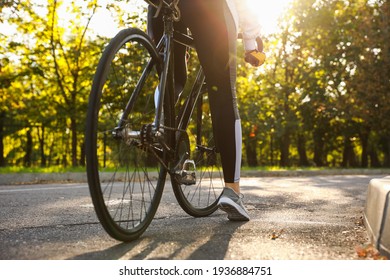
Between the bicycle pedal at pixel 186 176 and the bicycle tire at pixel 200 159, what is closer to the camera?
the bicycle pedal at pixel 186 176

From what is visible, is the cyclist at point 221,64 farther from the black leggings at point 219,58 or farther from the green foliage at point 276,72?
the green foliage at point 276,72

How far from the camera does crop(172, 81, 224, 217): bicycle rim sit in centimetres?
352

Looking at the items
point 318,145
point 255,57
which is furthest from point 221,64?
point 318,145

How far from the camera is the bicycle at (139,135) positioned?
2.37 meters

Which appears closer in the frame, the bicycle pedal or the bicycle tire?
the bicycle pedal

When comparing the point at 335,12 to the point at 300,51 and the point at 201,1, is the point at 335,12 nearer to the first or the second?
the point at 300,51

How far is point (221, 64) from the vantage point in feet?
10.5

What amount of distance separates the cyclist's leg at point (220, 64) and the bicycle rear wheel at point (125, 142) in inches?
13.5

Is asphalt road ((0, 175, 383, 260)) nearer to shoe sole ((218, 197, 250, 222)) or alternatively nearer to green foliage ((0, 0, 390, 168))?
shoe sole ((218, 197, 250, 222))

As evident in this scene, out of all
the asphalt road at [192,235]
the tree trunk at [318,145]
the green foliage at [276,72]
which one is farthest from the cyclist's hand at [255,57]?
the tree trunk at [318,145]

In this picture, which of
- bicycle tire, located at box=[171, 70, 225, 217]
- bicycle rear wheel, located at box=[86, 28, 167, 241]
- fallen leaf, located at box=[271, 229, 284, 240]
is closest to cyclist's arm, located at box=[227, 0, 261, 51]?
bicycle tire, located at box=[171, 70, 225, 217]

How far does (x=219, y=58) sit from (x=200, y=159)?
2.90 ft
